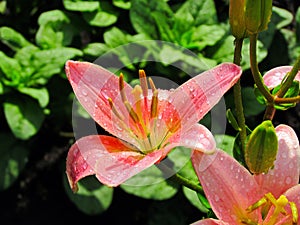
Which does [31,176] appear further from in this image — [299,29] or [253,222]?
[253,222]

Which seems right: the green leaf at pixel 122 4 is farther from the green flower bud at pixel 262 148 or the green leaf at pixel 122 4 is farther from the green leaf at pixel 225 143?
the green flower bud at pixel 262 148

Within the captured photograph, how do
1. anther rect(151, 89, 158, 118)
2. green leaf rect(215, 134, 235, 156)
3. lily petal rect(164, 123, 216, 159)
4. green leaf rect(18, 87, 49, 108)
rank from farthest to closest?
1. green leaf rect(18, 87, 49, 108)
2. green leaf rect(215, 134, 235, 156)
3. anther rect(151, 89, 158, 118)
4. lily petal rect(164, 123, 216, 159)

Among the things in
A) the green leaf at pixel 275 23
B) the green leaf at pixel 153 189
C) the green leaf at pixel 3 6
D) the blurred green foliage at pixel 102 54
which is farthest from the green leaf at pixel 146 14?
the green leaf at pixel 3 6

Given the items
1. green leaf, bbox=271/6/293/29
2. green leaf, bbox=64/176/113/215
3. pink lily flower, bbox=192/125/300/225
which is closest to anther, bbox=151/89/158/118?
pink lily flower, bbox=192/125/300/225

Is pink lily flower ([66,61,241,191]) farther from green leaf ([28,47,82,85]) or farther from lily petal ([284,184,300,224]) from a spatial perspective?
green leaf ([28,47,82,85])

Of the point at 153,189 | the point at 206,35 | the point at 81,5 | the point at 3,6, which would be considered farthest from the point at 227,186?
the point at 3,6
